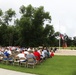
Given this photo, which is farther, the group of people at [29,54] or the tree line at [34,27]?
the tree line at [34,27]

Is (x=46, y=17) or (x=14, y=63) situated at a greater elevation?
(x=46, y=17)

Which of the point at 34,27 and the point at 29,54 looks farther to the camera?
the point at 34,27

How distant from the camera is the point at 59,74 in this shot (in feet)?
56.2

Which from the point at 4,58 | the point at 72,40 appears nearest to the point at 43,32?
the point at 4,58

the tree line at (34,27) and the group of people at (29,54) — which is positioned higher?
the tree line at (34,27)

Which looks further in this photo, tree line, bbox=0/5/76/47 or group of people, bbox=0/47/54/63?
tree line, bbox=0/5/76/47

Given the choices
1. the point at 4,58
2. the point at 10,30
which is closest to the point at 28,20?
the point at 10,30

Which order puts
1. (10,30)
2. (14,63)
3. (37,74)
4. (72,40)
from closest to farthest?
(37,74) < (14,63) < (10,30) < (72,40)

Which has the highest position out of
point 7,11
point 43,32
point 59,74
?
point 7,11

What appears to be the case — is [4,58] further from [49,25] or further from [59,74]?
[49,25]

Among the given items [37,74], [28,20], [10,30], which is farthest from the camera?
[10,30]

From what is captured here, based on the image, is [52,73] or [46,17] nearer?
[52,73]

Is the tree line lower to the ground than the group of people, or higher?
higher

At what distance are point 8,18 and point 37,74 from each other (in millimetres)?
64129
